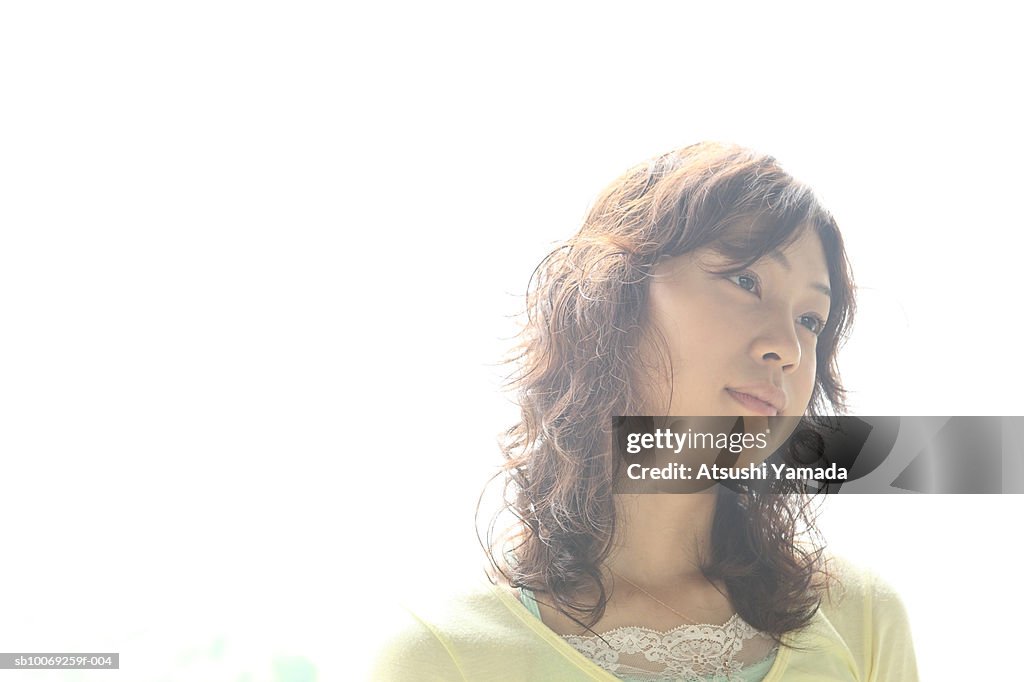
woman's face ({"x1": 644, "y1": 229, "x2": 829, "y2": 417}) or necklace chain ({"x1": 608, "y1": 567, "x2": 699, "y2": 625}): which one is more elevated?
woman's face ({"x1": 644, "y1": 229, "x2": 829, "y2": 417})

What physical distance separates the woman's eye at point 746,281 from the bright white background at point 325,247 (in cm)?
18

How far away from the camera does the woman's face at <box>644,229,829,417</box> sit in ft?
2.56

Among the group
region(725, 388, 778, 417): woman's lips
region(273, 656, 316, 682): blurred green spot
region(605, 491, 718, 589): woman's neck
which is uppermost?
region(725, 388, 778, 417): woman's lips

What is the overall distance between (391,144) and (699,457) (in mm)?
440

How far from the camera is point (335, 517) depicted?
3.04 feet

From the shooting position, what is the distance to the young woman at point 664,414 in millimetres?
768

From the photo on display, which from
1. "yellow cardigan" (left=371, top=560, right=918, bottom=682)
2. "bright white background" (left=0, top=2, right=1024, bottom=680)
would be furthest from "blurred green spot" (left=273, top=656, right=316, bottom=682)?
"yellow cardigan" (left=371, top=560, right=918, bottom=682)

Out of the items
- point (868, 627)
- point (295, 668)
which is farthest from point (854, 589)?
point (295, 668)

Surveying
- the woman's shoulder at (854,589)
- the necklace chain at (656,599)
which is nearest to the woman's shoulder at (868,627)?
the woman's shoulder at (854,589)

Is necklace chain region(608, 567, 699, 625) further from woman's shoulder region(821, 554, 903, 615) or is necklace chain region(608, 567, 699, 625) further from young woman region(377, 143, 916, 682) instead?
woman's shoulder region(821, 554, 903, 615)

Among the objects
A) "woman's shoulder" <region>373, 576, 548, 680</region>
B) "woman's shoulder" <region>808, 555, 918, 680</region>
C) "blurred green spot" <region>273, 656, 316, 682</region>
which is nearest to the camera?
"woman's shoulder" <region>373, 576, 548, 680</region>

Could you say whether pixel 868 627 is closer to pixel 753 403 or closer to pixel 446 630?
pixel 753 403

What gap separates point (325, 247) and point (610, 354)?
1.06 ft

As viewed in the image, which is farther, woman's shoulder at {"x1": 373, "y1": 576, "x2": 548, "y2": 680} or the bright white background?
the bright white background
